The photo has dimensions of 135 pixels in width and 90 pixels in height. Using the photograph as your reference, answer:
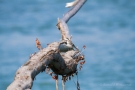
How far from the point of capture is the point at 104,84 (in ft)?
20.2

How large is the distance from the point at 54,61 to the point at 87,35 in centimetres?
611

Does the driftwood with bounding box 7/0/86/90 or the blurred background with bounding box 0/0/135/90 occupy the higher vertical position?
the blurred background with bounding box 0/0/135/90

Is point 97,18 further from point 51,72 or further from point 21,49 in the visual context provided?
point 51,72

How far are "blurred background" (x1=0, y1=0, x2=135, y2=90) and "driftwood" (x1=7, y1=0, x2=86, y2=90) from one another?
3974mm

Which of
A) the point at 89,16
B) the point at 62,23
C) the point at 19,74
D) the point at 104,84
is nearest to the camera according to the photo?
the point at 19,74

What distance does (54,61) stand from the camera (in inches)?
63.3

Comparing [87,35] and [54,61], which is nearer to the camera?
[54,61]

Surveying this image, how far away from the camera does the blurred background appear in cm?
645

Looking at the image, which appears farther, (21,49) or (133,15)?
(133,15)

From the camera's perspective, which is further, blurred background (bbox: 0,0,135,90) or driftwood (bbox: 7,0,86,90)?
blurred background (bbox: 0,0,135,90)

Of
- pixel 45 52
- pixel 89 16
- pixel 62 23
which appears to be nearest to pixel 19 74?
pixel 45 52

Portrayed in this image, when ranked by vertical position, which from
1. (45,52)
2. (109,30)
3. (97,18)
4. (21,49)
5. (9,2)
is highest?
(9,2)

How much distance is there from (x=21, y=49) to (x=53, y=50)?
5609 mm

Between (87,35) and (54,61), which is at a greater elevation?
(87,35)
